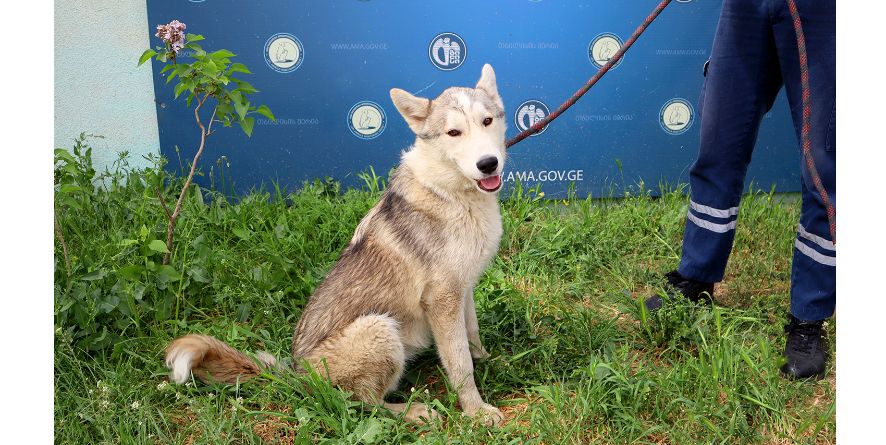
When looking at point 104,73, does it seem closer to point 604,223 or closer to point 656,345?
point 604,223

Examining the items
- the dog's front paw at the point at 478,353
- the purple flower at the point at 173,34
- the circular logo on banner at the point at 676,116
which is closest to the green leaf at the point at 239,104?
the purple flower at the point at 173,34

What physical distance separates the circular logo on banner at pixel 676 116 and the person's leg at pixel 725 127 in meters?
1.79

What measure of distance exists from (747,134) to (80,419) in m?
3.05

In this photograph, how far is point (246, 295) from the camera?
3.35 m

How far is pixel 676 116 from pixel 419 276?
3.09m

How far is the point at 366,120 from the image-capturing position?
4738mm

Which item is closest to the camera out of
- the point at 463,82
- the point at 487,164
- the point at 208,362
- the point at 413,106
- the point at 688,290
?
the point at 487,164

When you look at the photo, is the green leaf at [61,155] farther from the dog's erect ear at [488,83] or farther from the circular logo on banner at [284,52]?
the dog's erect ear at [488,83]

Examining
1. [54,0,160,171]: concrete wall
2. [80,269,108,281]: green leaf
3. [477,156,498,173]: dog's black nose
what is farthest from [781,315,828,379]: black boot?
[54,0,160,171]: concrete wall

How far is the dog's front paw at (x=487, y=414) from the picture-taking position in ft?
Answer: 8.26

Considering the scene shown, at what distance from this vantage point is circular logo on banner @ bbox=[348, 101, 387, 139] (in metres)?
4.71

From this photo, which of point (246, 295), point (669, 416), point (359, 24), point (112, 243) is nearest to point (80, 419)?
point (246, 295)

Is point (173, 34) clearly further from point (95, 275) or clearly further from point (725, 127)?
point (725, 127)

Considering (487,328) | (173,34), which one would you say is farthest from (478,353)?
(173,34)
